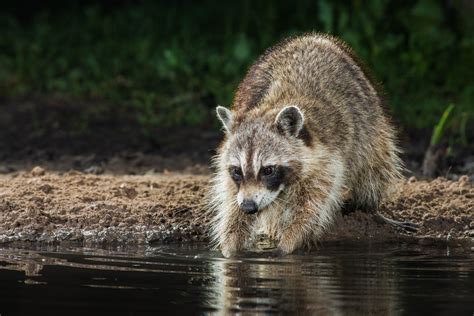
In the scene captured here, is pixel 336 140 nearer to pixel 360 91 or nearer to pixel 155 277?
pixel 360 91

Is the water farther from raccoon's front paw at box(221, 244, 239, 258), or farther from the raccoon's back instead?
the raccoon's back

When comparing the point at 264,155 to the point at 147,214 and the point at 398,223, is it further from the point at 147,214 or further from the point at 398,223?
the point at 398,223

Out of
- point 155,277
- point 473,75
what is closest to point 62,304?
point 155,277

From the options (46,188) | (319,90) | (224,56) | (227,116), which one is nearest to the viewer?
(227,116)

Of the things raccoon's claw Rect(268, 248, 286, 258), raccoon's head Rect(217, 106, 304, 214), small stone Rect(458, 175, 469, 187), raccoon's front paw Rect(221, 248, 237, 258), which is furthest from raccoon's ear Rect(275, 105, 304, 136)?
small stone Rect(458, 175, 469, 187)

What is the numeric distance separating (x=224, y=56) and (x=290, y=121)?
703 cm

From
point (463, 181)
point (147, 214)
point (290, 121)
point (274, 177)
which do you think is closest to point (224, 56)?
point (463, 181)

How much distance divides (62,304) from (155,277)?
0.99 m

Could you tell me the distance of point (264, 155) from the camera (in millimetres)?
8227

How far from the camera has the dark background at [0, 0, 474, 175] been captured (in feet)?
41.5

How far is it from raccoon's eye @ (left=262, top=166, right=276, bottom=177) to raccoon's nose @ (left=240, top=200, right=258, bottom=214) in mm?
283

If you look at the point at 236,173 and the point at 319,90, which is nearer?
the point at 236,173

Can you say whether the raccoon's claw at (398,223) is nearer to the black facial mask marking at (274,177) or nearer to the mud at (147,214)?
the mud at (147,214)

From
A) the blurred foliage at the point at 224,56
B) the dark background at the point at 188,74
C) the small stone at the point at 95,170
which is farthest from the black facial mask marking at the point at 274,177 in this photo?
the blurred foliage at the point at 224,56
